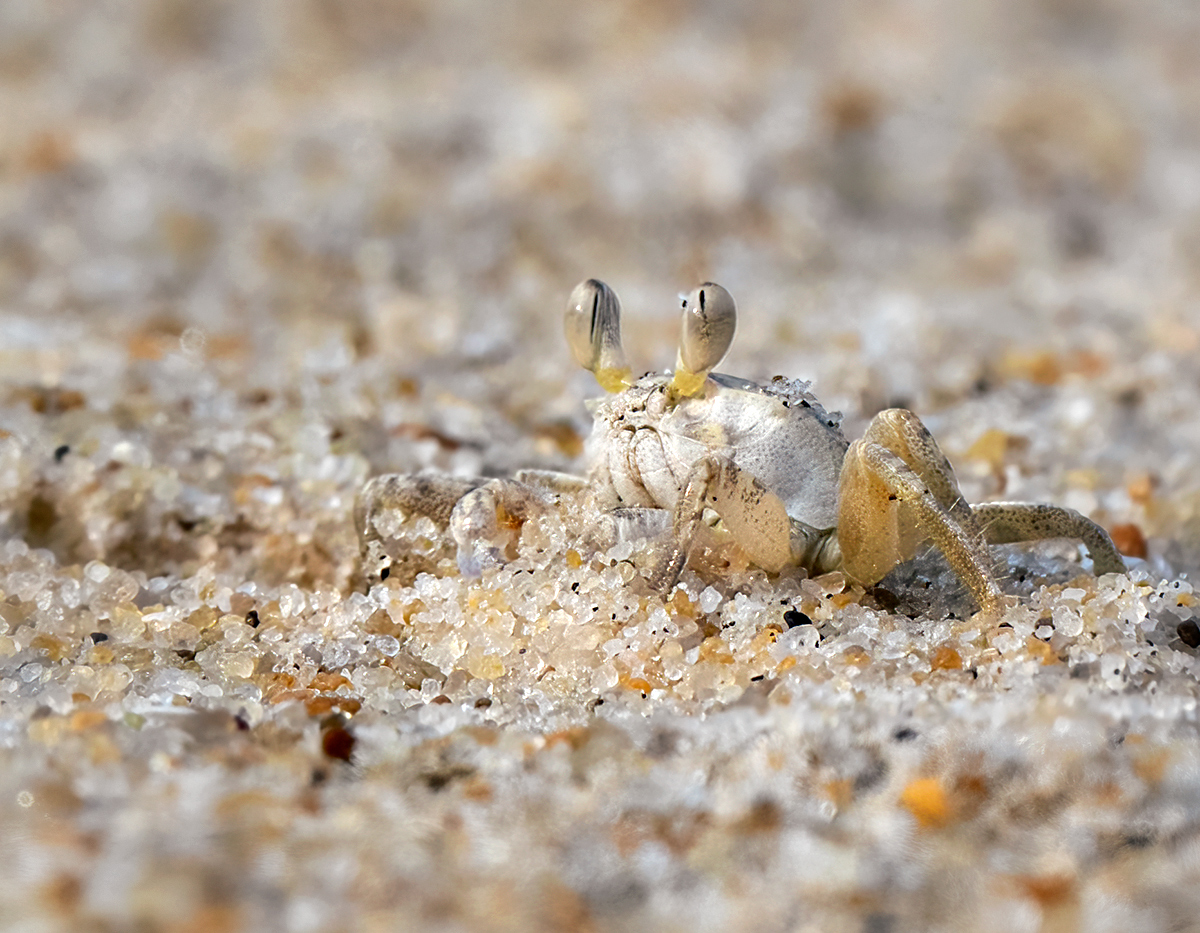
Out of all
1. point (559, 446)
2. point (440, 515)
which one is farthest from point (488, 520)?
point (559, 446)

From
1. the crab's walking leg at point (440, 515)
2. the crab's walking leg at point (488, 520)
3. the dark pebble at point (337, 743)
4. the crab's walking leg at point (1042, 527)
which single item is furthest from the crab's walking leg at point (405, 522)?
the crab's walking leg at point (1042, 527)

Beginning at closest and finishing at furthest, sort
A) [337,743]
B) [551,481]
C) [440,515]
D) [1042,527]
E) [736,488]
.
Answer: [337,743]
[736,488]
[1042,527]
[440,515]
[551,481]

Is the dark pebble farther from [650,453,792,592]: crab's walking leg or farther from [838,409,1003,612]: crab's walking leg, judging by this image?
[838,409,1003,612]: crab's walking leg

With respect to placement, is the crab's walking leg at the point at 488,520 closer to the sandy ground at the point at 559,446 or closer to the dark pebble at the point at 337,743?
the sandy ground at the point at 559,446

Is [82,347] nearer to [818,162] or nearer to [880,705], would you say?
[880,705]

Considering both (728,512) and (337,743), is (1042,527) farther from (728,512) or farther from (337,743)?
(337,743)

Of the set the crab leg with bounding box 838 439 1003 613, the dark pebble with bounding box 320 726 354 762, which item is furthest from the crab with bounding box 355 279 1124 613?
the dark pebble with bounding box 320 726 354 762
